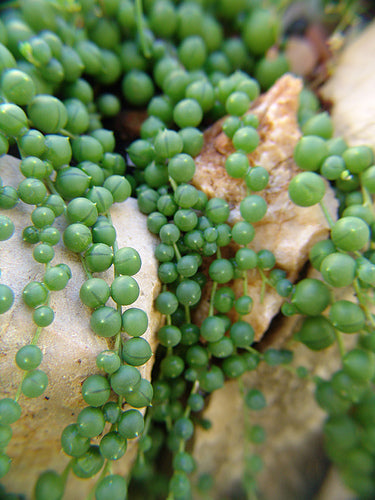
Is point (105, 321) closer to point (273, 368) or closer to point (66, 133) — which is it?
point (66, 133)

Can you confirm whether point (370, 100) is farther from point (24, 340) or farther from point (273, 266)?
point (24, 340)

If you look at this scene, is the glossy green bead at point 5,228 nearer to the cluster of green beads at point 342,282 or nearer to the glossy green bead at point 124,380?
the glossy green bead at point 124,380

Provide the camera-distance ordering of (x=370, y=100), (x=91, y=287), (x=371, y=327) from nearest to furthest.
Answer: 1. (x=91, y=287)
2. (x=371, y=327)
3. (x=370, y=100)

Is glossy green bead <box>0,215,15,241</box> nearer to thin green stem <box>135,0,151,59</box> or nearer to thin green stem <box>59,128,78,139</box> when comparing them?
thin green stem <box>59,128,78,139</box>

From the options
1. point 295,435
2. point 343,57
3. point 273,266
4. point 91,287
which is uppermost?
point 343,57

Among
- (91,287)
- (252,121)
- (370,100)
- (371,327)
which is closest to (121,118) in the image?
(252,121)

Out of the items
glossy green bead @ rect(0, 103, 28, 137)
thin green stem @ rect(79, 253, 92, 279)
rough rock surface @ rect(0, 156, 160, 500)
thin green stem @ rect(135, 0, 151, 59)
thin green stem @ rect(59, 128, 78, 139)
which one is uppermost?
thin green stem @ rect(135, 0, 151, 59)

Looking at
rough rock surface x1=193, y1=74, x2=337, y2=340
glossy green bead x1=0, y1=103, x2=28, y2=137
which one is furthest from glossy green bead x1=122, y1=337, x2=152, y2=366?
glossy green bead x1=0, y1=103, x2=28, y2=137
